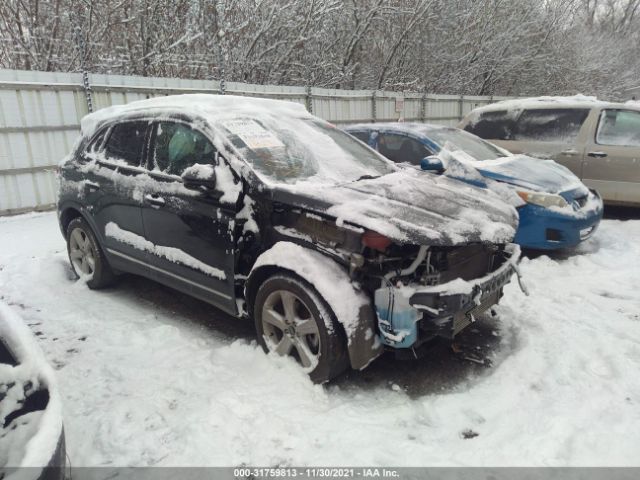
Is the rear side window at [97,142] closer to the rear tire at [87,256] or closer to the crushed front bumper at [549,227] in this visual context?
the rear tire at [87,256]

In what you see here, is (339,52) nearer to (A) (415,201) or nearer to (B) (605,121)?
(B) (605,121)

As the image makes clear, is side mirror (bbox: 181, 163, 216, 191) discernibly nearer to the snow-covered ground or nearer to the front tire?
the front tire

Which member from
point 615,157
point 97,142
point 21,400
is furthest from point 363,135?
point 21,400

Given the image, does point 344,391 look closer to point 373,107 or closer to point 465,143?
point 465,143

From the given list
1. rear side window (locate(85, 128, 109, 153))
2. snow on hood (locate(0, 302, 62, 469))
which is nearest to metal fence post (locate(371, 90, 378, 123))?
rear side window (locate(85, 128, 109, 153))

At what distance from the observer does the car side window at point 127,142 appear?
158 inches

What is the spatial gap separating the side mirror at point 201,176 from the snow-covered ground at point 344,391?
46.5 inches

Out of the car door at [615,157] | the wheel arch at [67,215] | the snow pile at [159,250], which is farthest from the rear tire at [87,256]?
the car door at [615,157]

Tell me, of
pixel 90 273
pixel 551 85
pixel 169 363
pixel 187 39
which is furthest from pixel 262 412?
pixel 551 85

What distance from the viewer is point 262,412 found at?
2725mm

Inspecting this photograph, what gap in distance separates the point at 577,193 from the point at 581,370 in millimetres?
3026

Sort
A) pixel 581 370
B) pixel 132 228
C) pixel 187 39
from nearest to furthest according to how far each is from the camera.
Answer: pixel 581 370 → pixel 132 228 → pixel 187 39

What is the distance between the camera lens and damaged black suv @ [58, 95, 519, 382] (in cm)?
280

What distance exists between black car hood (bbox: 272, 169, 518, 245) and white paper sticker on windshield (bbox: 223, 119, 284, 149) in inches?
20.7
